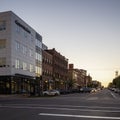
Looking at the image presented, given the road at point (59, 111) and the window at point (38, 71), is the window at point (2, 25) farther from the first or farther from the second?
the road at point (59, 111)

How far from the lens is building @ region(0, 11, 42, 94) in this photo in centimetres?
5194

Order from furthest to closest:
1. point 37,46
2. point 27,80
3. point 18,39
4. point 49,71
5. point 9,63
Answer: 1. point 49,71
2. point 37,46
3. point 27,80
4. point 18,39
5. point 9,63

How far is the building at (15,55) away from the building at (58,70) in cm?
2593

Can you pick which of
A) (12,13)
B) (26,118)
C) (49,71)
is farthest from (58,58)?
(26,118)

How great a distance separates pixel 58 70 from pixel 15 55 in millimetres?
43968

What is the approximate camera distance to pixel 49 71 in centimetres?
8394

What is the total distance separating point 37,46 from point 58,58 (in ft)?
91.2

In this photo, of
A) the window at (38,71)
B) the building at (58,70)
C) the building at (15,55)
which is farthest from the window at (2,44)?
the building at (58,70)

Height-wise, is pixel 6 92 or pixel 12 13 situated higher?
pixel 12 13

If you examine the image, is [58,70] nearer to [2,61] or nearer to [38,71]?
[38,71]

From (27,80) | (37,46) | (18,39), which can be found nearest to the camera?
(18,39)

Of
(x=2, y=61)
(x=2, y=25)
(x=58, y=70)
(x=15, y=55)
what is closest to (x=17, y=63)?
(x=15, y=55)

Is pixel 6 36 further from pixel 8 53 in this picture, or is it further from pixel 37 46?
pixel 37 46

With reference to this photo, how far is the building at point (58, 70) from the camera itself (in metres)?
90.4
